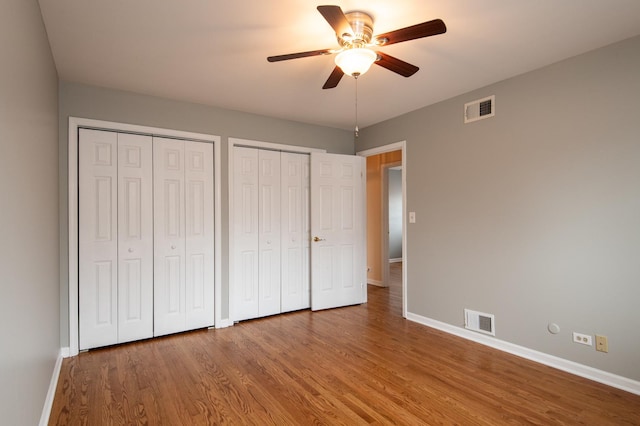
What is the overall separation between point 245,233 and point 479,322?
108 inches

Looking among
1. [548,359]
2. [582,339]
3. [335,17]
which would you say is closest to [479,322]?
[548,359]

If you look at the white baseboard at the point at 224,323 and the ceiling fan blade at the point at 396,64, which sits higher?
the ceiling fan blade at the point at 396,64

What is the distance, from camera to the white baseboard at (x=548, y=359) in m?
2.43

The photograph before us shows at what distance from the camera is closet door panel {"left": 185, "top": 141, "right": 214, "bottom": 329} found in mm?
3654

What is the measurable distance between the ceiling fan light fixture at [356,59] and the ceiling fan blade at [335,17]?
0.51ft

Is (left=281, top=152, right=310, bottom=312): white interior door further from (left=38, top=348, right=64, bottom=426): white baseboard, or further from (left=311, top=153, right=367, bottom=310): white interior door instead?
(left=38, top=348, right=64, bottom=426): white baseboard

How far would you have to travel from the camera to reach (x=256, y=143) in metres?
4.07

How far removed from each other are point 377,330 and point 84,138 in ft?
11.7

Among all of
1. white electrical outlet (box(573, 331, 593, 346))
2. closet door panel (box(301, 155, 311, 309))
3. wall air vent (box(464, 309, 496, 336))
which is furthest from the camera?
closet door panel (box(301, 155, 311, 309))

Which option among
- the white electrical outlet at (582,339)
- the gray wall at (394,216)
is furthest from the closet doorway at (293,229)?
the gray wall at (394,216)

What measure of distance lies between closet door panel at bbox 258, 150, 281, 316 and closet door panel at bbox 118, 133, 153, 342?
4.05 ft

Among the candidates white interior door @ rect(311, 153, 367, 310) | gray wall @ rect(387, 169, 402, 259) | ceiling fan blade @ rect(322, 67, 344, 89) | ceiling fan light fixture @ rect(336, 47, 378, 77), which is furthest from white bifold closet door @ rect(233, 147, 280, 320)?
gray wall @ rect(387, 169, 402, 259)

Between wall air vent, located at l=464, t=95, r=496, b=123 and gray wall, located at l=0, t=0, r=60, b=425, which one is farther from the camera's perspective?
wall air vent, located at l=464, t=95, r=496, b=123

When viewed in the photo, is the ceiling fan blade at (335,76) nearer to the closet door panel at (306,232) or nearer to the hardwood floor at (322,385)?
the closet door panel at (306,232)
